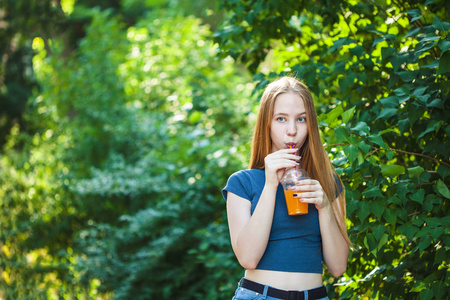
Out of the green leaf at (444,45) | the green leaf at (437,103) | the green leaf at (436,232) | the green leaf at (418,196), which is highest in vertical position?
the green leaf at (444,45)

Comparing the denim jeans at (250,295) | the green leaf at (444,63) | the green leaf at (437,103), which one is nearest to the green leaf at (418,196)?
the green leaf at (437,103)

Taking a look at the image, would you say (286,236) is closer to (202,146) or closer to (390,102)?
(390,102)

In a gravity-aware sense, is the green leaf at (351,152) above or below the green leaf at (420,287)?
above

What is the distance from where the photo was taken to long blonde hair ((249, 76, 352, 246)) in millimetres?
1953

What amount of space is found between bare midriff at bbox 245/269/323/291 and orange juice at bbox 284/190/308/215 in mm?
210

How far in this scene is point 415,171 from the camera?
2109mm

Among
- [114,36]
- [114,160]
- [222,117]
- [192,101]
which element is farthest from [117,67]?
[192,101]

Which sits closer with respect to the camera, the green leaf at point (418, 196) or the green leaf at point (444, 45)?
the green leaf at point (444, 45)

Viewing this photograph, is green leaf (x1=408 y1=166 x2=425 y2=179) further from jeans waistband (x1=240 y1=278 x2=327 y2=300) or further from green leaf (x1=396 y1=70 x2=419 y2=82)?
jeans waistband (x1=240 y1=278 x2=327 y2=300)

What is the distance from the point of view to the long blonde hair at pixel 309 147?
195 cm

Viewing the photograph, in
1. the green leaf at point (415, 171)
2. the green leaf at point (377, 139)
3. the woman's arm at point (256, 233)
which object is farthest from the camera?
the green leaf at point (415, 171)

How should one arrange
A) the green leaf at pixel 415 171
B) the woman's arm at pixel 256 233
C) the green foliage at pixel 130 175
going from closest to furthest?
the woman's arm at pixel 256 233
the green leaf at pixel 415 171
the green foliage at pixel 130 175

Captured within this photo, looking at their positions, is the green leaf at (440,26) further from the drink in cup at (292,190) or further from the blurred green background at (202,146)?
the drink in cup at (292,190)

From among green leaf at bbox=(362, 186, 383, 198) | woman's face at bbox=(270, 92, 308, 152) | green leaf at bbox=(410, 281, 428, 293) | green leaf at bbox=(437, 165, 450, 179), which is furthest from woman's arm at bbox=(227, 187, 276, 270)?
green leaf at bbox=(437, 165, 450, 179)
